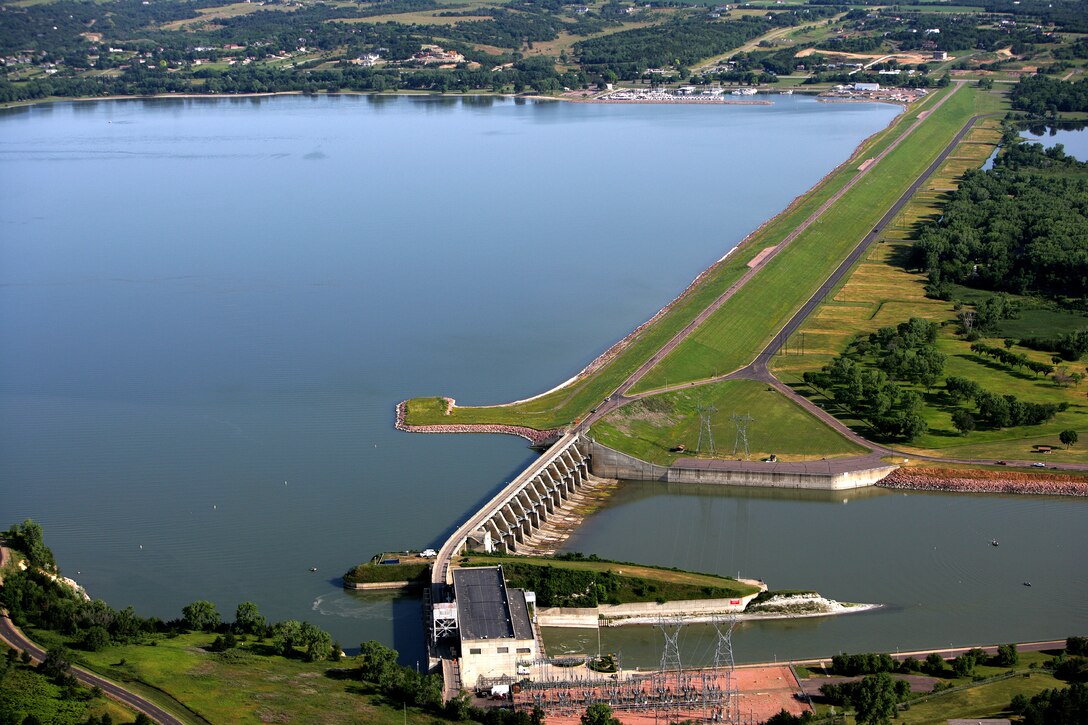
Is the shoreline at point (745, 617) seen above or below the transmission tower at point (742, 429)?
below

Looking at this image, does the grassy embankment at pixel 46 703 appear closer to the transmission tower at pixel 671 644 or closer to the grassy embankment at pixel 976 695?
the transmission tower at pixel 671 644

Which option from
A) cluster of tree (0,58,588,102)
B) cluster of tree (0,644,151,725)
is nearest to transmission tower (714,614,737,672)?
cluster of tree (0,644,151,725)

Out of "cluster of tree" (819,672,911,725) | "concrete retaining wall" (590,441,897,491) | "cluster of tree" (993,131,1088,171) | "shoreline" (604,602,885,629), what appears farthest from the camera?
"cluster of tree" (993,131,1088,171)

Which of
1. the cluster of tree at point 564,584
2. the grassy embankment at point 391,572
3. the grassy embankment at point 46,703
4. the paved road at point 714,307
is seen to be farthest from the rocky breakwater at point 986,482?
the grassy embankment at point 46,703

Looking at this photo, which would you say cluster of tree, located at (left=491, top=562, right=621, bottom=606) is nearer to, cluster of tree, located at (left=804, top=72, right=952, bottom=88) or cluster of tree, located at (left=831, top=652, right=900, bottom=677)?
cluster of tree, located at (left=831, top=652, right=900, bottom=677)

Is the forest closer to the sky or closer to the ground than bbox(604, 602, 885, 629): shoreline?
closer to the sky

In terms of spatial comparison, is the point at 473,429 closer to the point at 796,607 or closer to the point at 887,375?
the point at 796,607

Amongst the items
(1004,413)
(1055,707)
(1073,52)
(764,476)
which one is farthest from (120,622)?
(1073,52)

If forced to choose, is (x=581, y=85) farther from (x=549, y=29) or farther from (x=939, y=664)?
(x=939, y=664)
